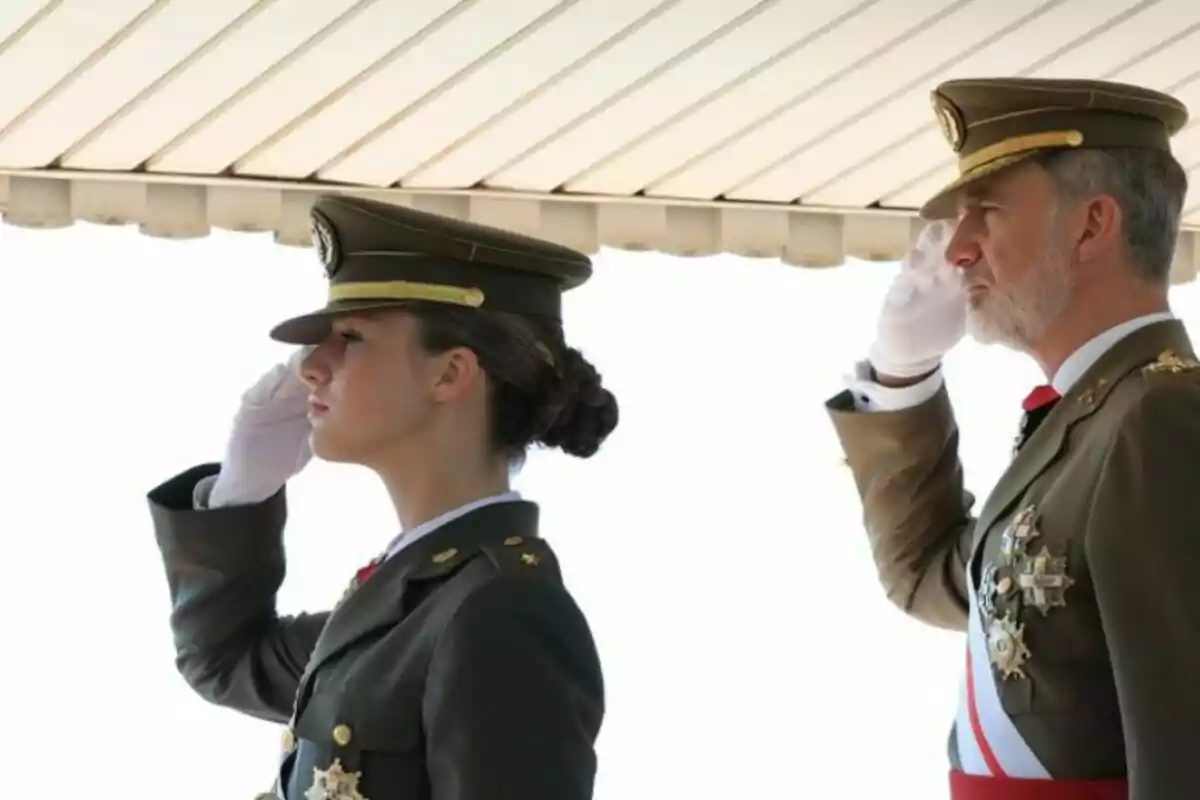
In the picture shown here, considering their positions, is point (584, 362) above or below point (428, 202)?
below

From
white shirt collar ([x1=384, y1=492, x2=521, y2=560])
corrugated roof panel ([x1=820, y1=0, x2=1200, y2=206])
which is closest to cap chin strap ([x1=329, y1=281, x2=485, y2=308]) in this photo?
white shirt collar ([x1=384, y1=492, x2=521, y2=560])

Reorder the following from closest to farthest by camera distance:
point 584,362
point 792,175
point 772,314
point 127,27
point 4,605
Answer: point 584,362
point 127,27
point 4,605
point 792,175
point 772,314

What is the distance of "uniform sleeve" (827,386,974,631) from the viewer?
1.86 meters

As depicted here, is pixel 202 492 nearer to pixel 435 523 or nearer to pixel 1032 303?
pixel 435 523

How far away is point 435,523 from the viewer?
156 centimetres

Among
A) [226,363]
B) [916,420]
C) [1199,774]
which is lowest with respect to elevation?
[1199,774]

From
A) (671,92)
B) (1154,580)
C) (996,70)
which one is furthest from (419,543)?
(996,70)

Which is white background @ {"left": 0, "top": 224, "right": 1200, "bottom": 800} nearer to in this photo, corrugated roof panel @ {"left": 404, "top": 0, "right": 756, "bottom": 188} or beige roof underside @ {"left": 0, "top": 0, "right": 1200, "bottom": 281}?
beige roof underside @ {"left": 0, "top": 0, "right": 1200, "bottom": 281}

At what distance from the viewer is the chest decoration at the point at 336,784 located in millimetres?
1438

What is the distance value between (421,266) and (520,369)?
125 mm

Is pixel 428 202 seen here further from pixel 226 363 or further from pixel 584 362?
pixel 584 362

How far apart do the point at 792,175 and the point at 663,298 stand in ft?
1.05

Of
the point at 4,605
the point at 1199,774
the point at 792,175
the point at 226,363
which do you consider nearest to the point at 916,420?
the point at 1199,774

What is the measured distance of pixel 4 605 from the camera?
2680mm
